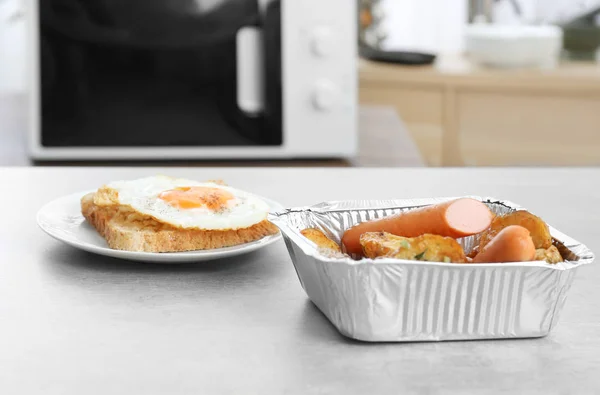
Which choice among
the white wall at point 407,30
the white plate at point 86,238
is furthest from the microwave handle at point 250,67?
the white wall at point 407,30

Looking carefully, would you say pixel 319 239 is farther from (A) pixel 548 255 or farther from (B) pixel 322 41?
(B) pixel 322 41

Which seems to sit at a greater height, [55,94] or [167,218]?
[55,94]

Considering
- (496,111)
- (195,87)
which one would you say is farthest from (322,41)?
(496,111)

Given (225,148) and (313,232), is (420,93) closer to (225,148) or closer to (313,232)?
(225,148)

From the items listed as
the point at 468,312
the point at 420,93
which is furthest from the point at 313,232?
the point at 420,93

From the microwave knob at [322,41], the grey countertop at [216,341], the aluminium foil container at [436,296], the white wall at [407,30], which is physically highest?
the white wall at [407,30]

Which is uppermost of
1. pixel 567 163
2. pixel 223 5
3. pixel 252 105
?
pixel 223 5

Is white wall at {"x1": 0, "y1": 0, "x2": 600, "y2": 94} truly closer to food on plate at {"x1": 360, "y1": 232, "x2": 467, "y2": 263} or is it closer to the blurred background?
the blurred background

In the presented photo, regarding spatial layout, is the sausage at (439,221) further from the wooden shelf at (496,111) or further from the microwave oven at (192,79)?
the wooden shelf at (496,111)
